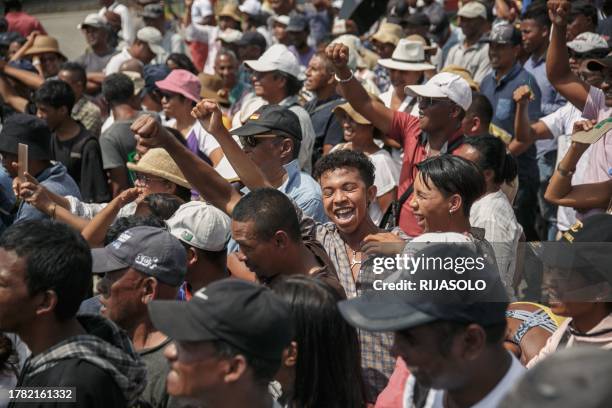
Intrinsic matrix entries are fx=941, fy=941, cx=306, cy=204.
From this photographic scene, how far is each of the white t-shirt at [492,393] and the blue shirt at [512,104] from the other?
219 inches

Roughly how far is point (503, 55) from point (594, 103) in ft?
8.94

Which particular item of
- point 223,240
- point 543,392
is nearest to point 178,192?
point 223,240

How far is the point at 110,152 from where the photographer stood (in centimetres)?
750

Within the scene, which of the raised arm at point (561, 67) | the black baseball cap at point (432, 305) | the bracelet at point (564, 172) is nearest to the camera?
the black baseball cap at point (432, 305)

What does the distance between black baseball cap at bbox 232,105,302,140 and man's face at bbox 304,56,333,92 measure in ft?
7.72

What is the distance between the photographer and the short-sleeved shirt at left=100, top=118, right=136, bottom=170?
7453 mm

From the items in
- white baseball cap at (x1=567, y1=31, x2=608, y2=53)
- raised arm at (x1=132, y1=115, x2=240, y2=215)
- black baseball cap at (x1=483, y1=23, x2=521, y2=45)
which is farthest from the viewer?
black baseball cap at (x1=483, y1=23, x2=521, y2=45)

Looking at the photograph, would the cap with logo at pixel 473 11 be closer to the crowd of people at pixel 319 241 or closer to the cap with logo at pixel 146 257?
the crowd of people at pixel 319 241

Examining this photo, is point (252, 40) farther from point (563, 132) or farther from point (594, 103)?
point (594, 103)

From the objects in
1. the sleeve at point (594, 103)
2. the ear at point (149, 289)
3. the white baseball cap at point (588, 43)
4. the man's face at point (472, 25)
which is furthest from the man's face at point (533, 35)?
the ear at point (149, 289)

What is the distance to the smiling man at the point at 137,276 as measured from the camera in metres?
3.84

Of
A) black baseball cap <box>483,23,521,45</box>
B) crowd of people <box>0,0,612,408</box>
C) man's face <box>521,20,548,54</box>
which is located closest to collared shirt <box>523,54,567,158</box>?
crowd of people <box>0,0,612,408</box>

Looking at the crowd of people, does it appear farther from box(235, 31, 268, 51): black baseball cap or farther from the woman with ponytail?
box(235, 31, 268, 51): black baseball cap

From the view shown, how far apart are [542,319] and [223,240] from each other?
1565mm
